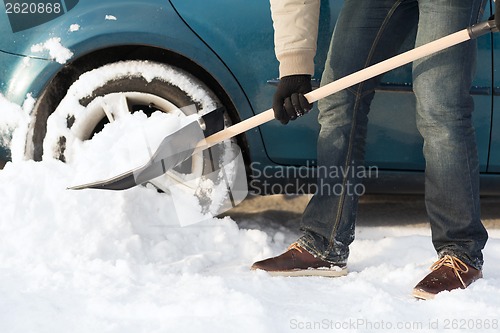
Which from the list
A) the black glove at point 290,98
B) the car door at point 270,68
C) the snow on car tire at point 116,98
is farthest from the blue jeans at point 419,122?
the snow on car tire at point 116,98

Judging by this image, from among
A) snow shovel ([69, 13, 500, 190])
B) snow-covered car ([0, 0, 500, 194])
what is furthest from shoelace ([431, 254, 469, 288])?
snow shovel ([69, 13, 500, 190])

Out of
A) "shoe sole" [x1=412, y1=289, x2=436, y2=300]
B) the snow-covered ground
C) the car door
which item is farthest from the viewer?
the car door

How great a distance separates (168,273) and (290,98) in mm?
758

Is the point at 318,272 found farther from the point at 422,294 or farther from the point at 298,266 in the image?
the point at 422,294

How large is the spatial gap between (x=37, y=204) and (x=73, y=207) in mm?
142

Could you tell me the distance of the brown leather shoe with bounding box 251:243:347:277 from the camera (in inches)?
108

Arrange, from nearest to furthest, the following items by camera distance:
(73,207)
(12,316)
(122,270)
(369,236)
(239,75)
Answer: (12,316)
(122,270)
(73,207)
(239,75)
(369,236)

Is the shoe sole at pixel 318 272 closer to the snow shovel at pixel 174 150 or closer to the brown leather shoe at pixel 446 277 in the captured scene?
the brown leather shoe at pixel 446 277

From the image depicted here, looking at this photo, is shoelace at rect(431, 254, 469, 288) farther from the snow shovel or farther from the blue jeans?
the snow shovel

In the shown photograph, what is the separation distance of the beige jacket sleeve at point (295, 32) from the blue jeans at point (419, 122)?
99mm

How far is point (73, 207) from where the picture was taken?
9.39 feet

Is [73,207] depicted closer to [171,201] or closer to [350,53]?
[171,201]

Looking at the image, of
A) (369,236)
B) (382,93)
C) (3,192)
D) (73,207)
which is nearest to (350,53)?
(382,93)

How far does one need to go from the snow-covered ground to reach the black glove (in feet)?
1.92
